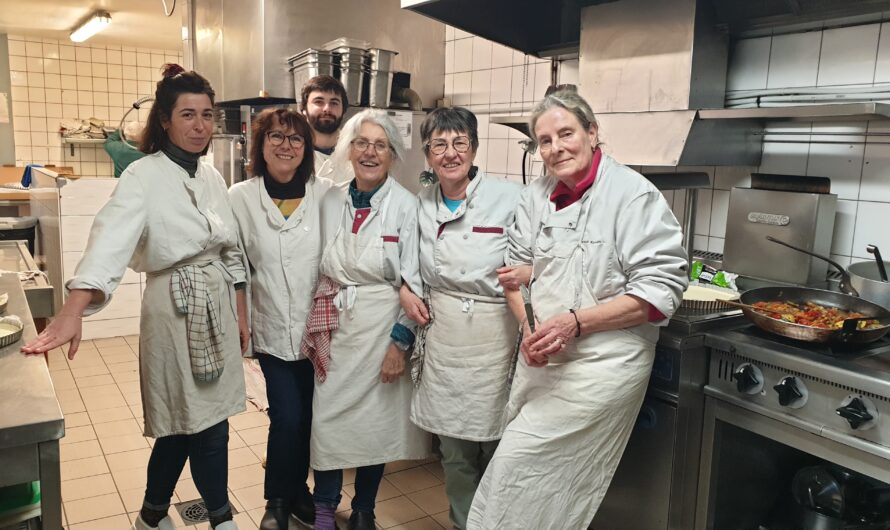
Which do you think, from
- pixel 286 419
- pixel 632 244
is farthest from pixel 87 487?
pixel 632 244

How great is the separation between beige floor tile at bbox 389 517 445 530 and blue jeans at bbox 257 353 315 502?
1.31ft

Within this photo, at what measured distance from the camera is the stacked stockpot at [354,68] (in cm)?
316

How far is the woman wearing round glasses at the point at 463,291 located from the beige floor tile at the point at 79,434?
1.88 meters

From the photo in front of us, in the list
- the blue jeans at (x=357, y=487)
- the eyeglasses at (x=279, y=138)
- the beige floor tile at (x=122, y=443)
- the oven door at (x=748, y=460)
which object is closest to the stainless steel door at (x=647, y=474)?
the oven door at (x=748, y=460)

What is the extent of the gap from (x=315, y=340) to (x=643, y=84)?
137 centimetres

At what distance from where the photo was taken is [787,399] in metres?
1.56

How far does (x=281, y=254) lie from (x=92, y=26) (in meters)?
5.28

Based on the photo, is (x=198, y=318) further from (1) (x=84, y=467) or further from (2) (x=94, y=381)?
(2) (x=94, y=381)

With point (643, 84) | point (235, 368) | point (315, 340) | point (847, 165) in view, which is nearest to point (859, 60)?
A: point (847, 165)

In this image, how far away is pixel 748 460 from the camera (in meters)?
1.85

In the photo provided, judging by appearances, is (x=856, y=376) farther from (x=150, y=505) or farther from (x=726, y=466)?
(x=150, y=505)

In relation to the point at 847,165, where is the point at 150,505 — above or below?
below

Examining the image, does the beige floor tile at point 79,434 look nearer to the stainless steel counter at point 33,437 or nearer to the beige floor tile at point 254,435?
the beige floor tile at point 254,435

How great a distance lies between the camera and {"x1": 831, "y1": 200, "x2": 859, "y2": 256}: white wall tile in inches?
79.1
